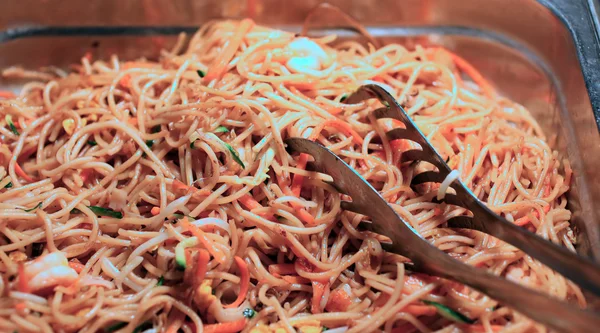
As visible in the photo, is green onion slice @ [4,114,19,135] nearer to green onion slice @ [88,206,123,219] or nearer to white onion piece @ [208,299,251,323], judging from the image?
green onion slice @ [88,206,123,219]

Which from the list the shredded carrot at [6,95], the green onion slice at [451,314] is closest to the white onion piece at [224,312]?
the green onion slice at [451,314]

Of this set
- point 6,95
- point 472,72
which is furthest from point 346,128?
point 6,95

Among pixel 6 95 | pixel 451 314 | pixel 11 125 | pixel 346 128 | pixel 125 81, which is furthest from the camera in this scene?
pixel 6 95

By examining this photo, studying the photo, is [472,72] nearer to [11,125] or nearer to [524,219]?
[524,219]

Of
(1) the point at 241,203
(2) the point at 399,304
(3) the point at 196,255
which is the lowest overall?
(2) the point at 399,304

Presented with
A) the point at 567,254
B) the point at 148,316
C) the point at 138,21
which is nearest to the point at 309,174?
the point at 148,316

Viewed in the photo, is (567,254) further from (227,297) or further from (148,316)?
(148,316)

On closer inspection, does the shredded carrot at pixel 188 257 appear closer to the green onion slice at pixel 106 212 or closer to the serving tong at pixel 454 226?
the green onion slice at pixel 106 212
